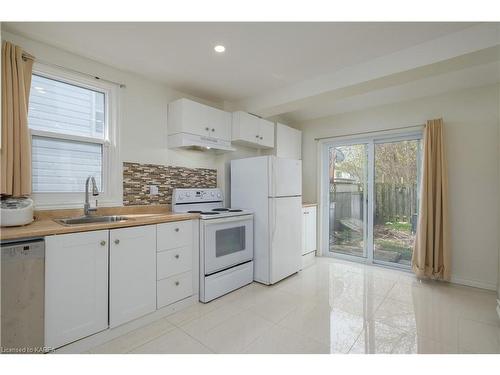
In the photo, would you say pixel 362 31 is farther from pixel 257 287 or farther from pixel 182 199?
pixel 257 287

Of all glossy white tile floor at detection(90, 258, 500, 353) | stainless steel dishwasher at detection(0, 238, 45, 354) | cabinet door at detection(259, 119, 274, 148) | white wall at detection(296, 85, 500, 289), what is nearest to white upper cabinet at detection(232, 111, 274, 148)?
cabinet door at detection(259, 119, 274, 148)

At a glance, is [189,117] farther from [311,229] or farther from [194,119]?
[311,229]

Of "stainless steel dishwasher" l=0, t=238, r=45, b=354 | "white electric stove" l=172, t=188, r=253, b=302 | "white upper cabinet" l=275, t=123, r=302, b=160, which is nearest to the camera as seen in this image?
"stainless steel dishwasher" l=0, t=238, r=45, b=354

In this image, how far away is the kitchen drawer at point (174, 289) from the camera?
2.17 metres

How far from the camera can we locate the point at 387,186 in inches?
144

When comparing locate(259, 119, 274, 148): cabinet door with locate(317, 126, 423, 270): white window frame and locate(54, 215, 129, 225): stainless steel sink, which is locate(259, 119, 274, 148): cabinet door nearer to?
locate(317, 126, 423, 270): white window frame

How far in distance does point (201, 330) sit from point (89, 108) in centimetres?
227

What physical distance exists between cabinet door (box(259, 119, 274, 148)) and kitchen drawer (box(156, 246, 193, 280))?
1.85 metres

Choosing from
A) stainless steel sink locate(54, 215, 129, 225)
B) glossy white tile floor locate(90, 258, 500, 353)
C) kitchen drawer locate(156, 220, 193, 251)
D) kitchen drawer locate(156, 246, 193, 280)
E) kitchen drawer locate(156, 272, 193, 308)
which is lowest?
glossy white tile floor locate(90, 258, 500, 353)

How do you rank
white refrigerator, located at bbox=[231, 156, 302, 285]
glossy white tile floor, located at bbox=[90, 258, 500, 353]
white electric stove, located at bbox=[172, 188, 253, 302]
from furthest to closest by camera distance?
1. white refrigerator, located at bbox=[231, 156, 302, 285]
2. white electric stove, located at bbox=[172, 188, 253, 302]
3. glossy white tile floor, located at bbox=[90, 258, 500, 353]

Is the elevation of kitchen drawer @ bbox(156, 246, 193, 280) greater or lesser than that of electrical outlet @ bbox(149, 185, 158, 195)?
lesser

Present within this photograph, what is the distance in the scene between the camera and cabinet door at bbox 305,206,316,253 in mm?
3874

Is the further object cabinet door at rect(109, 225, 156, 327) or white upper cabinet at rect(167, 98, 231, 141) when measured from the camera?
white upper cabinet at rect(167, 98, 231, 141)
